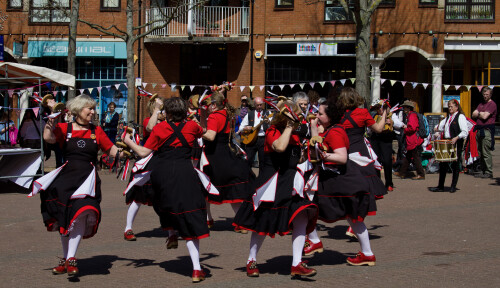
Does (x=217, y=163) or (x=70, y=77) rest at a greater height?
(x=70, y=77)

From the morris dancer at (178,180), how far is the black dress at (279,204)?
1.46ft

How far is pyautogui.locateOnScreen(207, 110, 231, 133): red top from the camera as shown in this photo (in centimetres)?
912

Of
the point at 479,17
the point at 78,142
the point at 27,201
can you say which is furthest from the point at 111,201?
the point at 479,17

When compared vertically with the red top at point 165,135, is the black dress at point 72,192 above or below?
below

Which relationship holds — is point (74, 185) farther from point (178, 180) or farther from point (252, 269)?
point (252, 269)

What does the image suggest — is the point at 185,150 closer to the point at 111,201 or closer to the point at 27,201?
the point at 111,201

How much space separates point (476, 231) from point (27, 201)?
7631 millimetres

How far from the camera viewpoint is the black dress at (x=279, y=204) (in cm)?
669

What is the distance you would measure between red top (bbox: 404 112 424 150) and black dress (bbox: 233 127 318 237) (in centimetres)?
905

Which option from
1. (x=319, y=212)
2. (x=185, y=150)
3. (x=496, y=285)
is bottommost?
(x=496, y=285)

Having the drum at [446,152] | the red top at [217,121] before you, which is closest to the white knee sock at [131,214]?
the red top at [217,121]

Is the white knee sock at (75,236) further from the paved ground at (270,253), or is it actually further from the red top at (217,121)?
the red top at (217,121)

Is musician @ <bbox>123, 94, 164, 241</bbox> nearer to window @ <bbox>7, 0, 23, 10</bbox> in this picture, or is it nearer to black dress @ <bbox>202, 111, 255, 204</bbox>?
black dress @ <bbox>202, 111, 255, 204</bbox>

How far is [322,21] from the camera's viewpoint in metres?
27.5
